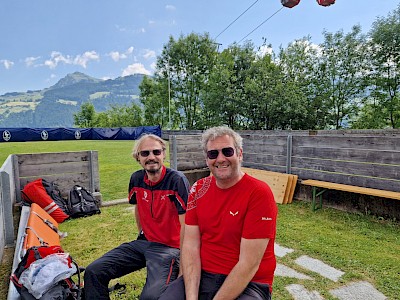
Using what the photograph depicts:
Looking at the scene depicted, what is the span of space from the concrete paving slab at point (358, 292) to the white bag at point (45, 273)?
2.60m

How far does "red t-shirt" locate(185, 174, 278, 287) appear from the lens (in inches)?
67.4

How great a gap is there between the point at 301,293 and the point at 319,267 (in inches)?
26.5

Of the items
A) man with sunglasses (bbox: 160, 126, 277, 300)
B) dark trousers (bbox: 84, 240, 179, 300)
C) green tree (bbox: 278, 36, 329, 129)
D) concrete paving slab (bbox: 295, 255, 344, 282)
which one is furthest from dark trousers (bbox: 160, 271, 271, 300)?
green tree (bbox: 278, 36, 329, 129)

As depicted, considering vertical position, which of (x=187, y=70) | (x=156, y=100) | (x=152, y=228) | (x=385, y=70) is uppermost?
(x=187, y=70)

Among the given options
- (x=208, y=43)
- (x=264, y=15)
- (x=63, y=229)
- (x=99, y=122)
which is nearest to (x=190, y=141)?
(x=63, y=229)

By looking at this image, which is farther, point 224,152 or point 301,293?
point 301,293

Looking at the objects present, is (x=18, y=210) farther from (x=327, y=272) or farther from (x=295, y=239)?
(x=327, y=272)

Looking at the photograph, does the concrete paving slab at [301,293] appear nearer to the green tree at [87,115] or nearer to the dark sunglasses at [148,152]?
the dark sunglasses at [148,152]

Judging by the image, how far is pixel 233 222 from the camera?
1769mm

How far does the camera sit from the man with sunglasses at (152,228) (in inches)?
89.6

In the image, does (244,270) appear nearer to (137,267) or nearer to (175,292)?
(175,292)

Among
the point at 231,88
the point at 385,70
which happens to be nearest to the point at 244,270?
the point at 231,88

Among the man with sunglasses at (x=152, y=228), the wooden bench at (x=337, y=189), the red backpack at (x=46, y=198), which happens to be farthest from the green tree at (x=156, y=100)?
the man with sunglasses at (x=152, y=228)

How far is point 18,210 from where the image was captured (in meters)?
5.18
